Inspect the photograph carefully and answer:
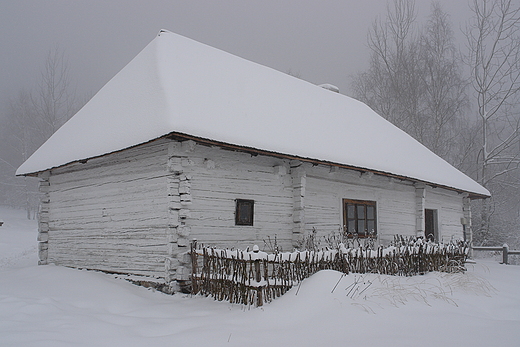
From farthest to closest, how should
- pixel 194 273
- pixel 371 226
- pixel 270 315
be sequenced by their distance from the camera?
pixel 371 226, pixel 194 273, pixel 270 315

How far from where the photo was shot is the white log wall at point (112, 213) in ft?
27.5

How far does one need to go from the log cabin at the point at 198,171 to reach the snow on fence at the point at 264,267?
75cm

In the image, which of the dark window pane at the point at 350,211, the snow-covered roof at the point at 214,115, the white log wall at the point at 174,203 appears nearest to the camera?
the white log wall at the point at 174,203

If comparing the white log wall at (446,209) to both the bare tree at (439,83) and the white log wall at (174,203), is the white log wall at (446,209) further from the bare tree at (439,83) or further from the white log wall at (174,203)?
the bare tree at (439,83)

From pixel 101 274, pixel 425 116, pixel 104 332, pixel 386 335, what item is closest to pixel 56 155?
pixel 101 274

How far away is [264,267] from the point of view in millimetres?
6574

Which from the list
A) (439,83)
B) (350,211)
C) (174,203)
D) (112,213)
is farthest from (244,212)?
(439,83)

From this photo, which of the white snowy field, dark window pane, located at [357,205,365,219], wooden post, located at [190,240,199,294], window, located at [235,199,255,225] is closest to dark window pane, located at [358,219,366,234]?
dark window pane, located at [357,205,365,219]

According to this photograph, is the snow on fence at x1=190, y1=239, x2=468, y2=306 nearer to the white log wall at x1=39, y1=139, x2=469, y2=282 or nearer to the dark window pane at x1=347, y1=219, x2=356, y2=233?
the white log wall at x1=39, y1=139, x2=469, y2=282

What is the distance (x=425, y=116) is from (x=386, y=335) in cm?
2434

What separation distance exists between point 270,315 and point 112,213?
512 centimetres

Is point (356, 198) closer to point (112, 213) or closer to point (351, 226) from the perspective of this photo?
point (351, 226)

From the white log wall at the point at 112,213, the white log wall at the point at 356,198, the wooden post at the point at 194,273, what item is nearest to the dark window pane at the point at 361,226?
the white log wall at the point at 356,198

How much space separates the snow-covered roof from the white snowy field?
2937 mm
